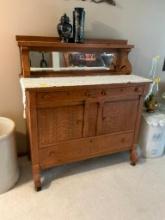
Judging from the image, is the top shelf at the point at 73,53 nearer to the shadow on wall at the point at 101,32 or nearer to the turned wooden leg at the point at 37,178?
the shadow on wall at the point at 101,32

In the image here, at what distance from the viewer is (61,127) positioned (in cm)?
166

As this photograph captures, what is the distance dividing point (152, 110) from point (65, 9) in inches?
56.4

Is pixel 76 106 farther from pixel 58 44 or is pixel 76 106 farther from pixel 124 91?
pixel 58 44

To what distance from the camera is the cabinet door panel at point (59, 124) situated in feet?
5.16

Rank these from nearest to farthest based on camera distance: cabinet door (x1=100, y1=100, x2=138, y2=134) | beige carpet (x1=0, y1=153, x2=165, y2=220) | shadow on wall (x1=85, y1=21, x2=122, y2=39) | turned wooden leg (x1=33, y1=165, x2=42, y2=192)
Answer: beige carpet (x1=0, y1=153, x2=165, y2=220)
turned wooden leg (x1=33, y1=165, x2=42, y2=192)
cabinet door (x1=100, y1=100, x2=138, y2=134)
shadow on wall (x1=85, y1=21, x2=122, y2=39)

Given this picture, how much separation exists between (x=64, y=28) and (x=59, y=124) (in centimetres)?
85

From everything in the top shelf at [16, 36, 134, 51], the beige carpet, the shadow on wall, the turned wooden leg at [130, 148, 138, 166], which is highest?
the shadow on wall

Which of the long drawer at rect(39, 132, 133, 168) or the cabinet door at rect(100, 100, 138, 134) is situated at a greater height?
the cabinet door at rect(100, 100, 138, 134)

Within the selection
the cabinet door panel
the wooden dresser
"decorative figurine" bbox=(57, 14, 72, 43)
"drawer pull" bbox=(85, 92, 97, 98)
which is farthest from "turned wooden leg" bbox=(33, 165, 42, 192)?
"decorative figurine" bbox=(57, 14, 72, 43)

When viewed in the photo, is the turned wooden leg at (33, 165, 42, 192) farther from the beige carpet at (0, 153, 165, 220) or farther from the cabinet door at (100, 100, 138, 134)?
the cabinet door at (100, 100, 138, 134)

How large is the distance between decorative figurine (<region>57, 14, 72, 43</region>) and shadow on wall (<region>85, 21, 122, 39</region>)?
335 mm

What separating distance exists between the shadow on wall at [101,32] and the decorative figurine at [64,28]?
0.33 m

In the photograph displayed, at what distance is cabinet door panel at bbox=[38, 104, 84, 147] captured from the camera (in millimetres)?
1573

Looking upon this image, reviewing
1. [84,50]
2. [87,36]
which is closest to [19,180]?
[84,50]
